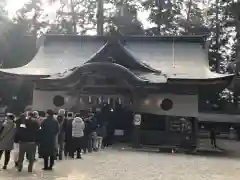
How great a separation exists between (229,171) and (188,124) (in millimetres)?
7283

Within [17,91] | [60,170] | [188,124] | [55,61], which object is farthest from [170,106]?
[17,91]

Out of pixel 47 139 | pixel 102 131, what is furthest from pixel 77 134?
pixel 102 131

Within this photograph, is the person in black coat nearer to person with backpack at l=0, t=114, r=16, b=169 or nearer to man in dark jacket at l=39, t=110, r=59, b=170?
man in dark jacket at l=39, t=110, r=59, b=170

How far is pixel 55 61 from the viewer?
24.0 meters

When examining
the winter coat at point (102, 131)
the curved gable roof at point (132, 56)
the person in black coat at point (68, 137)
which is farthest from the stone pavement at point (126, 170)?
the curved gable roof at point (132, 56)

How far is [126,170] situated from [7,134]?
3534 millimetres

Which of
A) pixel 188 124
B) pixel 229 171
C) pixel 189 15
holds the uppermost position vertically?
pixel 189 15

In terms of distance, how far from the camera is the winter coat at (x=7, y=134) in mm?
10289

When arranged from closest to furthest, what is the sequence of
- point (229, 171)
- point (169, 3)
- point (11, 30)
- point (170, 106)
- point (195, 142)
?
point (229, 171) → point (195, 142) → point (170, 106) → point (11, 30) → point (169, 3)

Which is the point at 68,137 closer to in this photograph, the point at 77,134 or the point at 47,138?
the point at 77,134

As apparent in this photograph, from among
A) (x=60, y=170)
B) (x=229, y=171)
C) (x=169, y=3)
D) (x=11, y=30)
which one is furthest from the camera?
(x=169, y=3)

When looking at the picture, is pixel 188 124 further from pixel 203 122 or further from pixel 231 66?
pixel 231 66

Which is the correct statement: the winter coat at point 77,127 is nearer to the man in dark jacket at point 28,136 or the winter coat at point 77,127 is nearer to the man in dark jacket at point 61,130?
the man in dark jacket at point 61,130

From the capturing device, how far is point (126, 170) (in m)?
11.2
